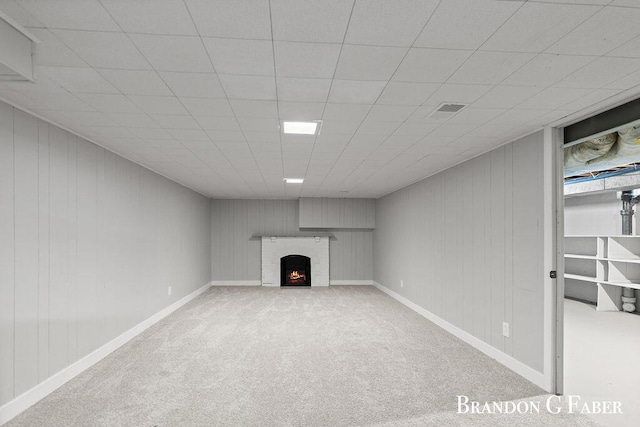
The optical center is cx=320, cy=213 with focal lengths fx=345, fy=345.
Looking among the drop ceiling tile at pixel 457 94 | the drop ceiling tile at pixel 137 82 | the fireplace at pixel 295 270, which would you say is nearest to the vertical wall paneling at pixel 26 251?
the drop ceiling tile at pixel 137 82

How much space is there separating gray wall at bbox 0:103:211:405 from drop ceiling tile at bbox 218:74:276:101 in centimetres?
164

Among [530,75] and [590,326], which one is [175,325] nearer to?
[530,75]

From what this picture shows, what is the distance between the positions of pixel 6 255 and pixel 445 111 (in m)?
3.28

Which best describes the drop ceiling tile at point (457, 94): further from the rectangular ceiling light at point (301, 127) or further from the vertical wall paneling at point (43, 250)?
the vertical wall paneling at point (43, 250)

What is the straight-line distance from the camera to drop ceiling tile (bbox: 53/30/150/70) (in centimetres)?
158

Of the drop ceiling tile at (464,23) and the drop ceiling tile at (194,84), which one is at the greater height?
the drop ceiling tile at (464,23)

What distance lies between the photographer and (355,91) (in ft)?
7.16

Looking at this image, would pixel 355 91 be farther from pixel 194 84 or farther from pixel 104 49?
pixel 104 49

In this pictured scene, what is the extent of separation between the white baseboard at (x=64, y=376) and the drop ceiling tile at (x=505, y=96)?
3.87m

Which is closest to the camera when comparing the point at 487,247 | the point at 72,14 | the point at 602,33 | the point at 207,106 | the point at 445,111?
the point at 72,14

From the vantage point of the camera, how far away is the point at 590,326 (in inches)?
197

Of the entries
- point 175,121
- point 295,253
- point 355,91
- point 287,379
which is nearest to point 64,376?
point 287,379

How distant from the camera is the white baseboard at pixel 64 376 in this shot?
2.42 meters

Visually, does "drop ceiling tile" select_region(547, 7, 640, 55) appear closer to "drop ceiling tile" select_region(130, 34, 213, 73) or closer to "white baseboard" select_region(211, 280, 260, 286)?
"drop ceiling tile" select_region(130, 34, 213, 73)
